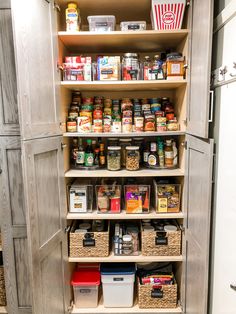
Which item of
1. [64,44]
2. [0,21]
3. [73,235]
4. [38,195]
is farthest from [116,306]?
[0,21]

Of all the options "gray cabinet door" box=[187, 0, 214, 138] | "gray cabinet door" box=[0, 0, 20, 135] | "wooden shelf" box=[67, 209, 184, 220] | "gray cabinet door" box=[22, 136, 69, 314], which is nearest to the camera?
"gray cabinet door" box=[187, 0, 214, 138]

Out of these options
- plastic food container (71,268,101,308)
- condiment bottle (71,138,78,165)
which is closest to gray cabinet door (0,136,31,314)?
plastic food container (71,268,101,308)

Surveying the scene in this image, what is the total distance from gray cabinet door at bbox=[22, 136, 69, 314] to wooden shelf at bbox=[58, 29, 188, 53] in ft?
2.26

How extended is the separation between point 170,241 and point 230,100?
1.07 meters

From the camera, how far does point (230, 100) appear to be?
1.11 meters

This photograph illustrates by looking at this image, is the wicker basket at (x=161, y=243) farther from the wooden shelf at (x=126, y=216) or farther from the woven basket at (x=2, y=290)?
the woven basket at (x=2, y=290)

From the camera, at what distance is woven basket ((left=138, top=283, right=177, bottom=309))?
5.85 feet

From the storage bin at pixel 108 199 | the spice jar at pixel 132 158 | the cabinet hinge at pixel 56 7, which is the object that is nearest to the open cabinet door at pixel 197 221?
the spice jar at pixel 132 158

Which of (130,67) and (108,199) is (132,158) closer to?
(108,199)

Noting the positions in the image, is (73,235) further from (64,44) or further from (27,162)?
(64,44)

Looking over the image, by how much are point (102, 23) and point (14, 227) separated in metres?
1.45

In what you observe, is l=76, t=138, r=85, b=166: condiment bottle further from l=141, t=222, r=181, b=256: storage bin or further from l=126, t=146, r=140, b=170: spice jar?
l=141, t=222, r=181, b=256: storage bin

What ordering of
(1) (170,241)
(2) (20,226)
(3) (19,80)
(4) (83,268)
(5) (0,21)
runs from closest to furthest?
(3) (19,80) → (5) (0,21) → (2) (20,226) → (1) (170,241) → (4) (83,268)

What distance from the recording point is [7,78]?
1492 mm
